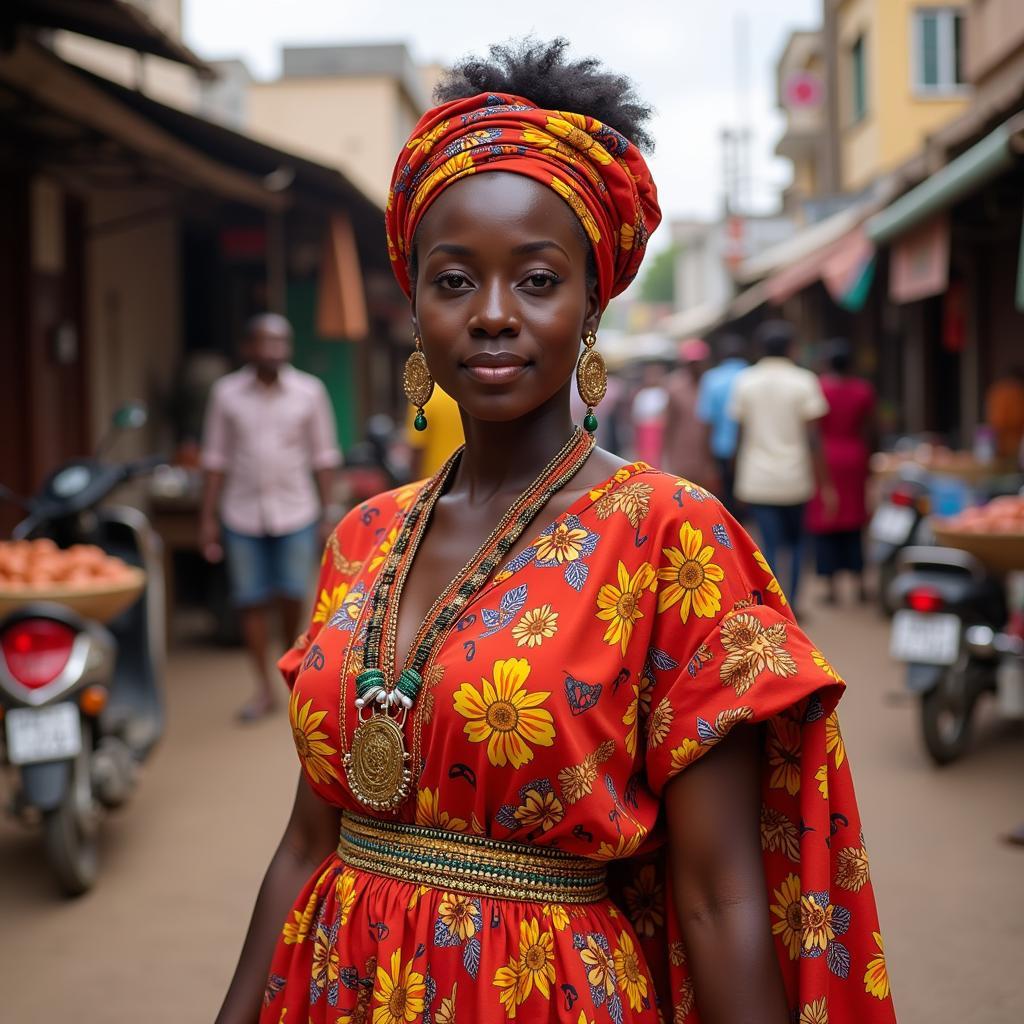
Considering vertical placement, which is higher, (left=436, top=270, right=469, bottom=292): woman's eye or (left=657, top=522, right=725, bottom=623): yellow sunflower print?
(left=436, top=270, right=469, bottom=292): woman's eye

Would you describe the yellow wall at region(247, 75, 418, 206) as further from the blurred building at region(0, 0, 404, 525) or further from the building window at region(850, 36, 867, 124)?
the blurred building at region(0, 0, 404, 525)

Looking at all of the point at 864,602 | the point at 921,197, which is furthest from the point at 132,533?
Result: the point at 864,602

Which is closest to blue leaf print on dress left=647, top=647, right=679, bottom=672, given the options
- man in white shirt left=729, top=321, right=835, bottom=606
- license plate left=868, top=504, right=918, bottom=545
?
man in white shirt left=729, top=321, right=835, bottom=606

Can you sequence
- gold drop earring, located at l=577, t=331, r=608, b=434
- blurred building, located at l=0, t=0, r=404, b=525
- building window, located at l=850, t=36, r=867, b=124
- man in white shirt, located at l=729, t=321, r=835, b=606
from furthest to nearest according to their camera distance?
building window, located at l=850, t=36, r=867, b=124 → man in white shirt, located at l=729, t=321, r=835, b=606 → blurred building, located at l=0, t=0, r=404, b=525 → gold drop earring, located at l=577, t=331, r=608, b=434

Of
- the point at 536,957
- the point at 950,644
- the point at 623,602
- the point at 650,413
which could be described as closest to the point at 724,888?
the point at 536,957

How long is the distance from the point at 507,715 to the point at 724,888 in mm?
320

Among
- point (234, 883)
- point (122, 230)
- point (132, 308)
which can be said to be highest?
point (122, 230)

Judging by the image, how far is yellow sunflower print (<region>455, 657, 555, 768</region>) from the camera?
157 centimetres

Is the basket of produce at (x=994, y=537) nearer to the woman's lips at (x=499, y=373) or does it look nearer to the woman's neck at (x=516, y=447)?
the woman's neck at (x=516, y=447)

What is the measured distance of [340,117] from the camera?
31453mm

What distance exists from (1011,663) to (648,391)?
11870 millimetres

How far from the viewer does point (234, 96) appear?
103ft

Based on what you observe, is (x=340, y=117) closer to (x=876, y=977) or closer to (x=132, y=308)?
(x=132, y=308)

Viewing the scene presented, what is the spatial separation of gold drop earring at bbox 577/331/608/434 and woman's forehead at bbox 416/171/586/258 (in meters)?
0.17
